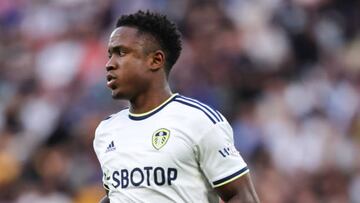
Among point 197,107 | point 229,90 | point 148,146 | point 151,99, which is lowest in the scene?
point 148,146

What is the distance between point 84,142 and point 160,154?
6.13m

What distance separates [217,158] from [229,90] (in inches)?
254

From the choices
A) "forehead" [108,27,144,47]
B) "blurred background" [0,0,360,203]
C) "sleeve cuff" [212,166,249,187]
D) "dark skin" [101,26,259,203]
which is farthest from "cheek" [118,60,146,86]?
"blurred background" [0,0,360,203]

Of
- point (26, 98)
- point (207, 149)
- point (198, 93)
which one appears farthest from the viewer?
point (26, 98)

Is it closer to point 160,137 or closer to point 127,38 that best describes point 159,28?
point 127,38

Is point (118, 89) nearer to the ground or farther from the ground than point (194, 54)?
nearer to the ground

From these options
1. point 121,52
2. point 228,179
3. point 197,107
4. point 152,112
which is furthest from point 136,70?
point 228,179

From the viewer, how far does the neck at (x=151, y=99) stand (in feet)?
20.6

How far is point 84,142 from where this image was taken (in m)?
12.1

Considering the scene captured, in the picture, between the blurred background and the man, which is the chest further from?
the blurred background

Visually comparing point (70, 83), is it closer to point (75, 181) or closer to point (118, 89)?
point (75, 181)

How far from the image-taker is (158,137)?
6.10 m

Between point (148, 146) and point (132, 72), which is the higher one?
point (132, 72)

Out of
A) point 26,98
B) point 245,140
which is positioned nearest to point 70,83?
point 26,98
